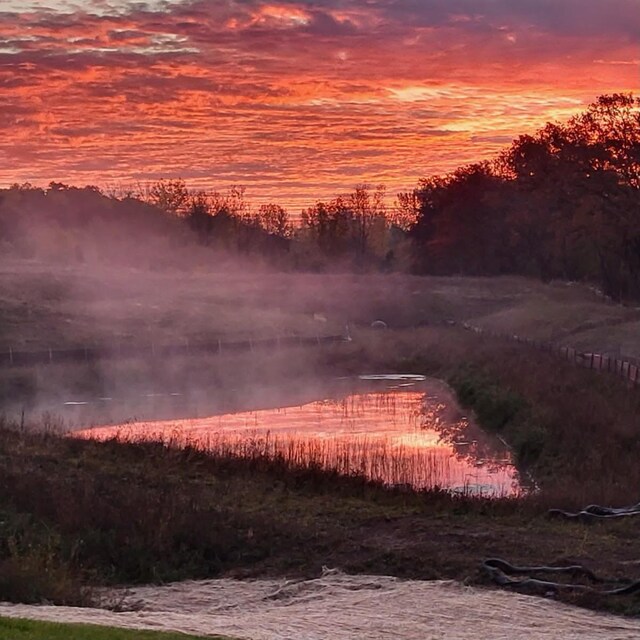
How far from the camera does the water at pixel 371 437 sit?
26594mm

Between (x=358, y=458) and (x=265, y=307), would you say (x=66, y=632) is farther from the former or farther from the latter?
(x=265, y=307)

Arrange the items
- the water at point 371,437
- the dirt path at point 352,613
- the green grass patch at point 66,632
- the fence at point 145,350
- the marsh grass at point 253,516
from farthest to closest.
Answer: the fence at point 145,350 → the water at point 371,437 → the marsh grass at point 253,516 → the dirt path at point 352,613 → the green grass patch at point 66,632

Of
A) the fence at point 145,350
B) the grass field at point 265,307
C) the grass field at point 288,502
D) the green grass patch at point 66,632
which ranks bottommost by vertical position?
the fence at point 145,350

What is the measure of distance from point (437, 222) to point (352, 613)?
296ft

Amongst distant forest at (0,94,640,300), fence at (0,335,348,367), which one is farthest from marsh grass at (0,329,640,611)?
distant forest at (0,94,640,300)

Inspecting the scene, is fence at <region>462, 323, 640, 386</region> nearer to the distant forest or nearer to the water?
the water

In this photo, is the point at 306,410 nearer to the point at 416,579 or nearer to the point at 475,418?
the point at 475,418

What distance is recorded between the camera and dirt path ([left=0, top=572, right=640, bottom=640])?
1328 cm

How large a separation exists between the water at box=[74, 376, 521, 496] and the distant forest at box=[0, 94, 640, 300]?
24736mm

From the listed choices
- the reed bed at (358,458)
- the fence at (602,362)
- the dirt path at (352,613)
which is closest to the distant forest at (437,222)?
the fence at (602,362)

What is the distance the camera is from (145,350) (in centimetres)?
5903

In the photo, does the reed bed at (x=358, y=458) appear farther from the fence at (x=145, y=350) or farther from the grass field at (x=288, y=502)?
the fence at (x=145, y=350)

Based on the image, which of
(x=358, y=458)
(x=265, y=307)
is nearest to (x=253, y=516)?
(x=358, y=458)

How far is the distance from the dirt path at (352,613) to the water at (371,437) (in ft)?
25.6
